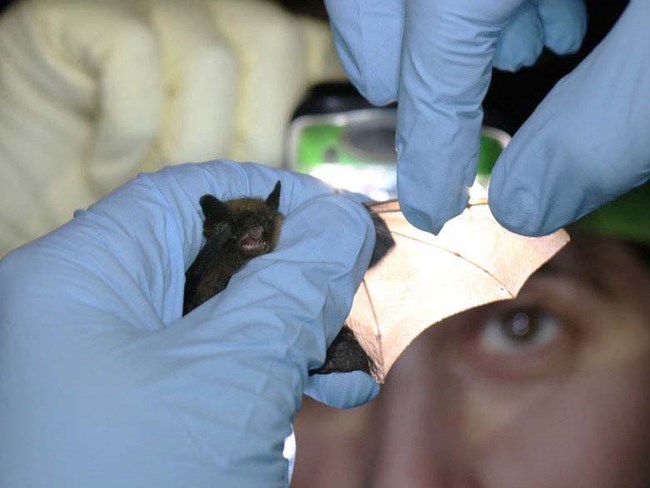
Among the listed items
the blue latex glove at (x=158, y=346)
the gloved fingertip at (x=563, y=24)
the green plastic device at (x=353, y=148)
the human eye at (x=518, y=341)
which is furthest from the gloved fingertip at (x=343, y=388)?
the gloved fingertip at (x=563, y=24)

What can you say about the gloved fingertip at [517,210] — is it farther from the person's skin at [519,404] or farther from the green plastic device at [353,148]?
the green plastic device at [353,148]

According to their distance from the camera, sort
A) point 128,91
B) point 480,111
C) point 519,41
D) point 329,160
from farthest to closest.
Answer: point 329,160 → point 128,91 → point 519,41 → point 480,111

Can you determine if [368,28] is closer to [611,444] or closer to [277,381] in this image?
[277,381]

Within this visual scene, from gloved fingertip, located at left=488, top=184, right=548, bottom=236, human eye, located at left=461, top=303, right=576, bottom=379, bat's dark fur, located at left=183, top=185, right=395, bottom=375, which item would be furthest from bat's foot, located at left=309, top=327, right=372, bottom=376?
gloved fingertip, located at left=488, top=184, right=548, bottom=236

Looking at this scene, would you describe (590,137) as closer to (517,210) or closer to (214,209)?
(517,210)

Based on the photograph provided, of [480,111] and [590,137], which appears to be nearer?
[590,137]

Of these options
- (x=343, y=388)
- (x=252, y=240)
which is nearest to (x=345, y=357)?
(x=343, y=388)

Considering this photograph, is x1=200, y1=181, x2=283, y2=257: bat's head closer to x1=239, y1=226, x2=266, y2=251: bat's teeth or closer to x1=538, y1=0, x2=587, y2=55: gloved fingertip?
x1=239, y1=226, x2=266, y2=251: bat's teeth
